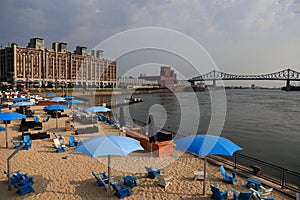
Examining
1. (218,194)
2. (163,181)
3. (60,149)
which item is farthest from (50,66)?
(218,194)

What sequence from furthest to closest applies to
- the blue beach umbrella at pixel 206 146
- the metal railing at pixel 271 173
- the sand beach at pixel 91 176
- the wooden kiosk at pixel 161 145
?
1. the wooden kiosk at pixel 161 145
2. the metal railing at pixel 271 173
3. the sand beach at pixel 91 176
4. the blue beach umbrella at pixel 206 146

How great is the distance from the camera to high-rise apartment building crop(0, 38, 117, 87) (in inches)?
3669

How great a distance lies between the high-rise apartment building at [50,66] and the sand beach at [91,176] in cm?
7772

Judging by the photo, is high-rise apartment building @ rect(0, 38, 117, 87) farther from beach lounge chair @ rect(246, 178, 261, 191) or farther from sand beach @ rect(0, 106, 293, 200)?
beach lounge chair @ rect(246, 178, 261, 191)

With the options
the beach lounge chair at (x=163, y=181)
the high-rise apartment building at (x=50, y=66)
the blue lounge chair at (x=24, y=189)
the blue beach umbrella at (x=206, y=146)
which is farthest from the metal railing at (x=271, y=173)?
the high-rise apartment building at (x=50, y=66)

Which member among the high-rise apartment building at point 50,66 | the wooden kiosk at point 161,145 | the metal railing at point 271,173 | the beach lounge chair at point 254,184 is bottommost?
the metal railing at point 271,173

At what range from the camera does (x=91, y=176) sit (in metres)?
8.03

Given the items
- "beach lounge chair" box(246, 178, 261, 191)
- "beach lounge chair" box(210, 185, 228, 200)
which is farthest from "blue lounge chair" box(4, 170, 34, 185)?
"beach lounge chair" box(246, 178, 261, 191)

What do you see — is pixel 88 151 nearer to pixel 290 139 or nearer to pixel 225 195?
pixel 225 195

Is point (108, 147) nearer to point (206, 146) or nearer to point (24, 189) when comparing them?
point (206, 146)

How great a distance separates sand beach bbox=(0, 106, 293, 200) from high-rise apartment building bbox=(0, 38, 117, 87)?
255 feet

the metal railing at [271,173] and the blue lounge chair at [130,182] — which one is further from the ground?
the blue lounge chair at [130,182]

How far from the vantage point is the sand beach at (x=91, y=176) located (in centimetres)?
681

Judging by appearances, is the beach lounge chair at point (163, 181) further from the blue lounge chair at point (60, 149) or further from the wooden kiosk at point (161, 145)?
the blue lounge chair at point (60, 149)
